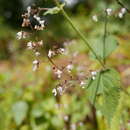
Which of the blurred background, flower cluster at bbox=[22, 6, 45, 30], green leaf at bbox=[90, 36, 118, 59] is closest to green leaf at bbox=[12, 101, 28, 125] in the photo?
the blurred background

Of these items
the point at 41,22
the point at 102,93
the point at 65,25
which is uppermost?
the point at 41,22

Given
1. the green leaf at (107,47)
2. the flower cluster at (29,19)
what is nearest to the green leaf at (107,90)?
the green leaf at (107,47)

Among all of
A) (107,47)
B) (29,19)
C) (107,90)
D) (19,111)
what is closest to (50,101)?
(19,111)

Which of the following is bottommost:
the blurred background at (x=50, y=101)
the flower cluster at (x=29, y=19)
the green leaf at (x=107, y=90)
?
the blurred background at (x=50, y=101)

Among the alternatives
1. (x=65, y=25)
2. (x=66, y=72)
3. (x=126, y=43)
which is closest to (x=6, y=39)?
(x=65, y=25)

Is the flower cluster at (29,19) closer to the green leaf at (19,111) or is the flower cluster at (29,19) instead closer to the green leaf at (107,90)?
the green leaf at (107,90)

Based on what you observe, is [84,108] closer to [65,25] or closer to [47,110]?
[47,110]
